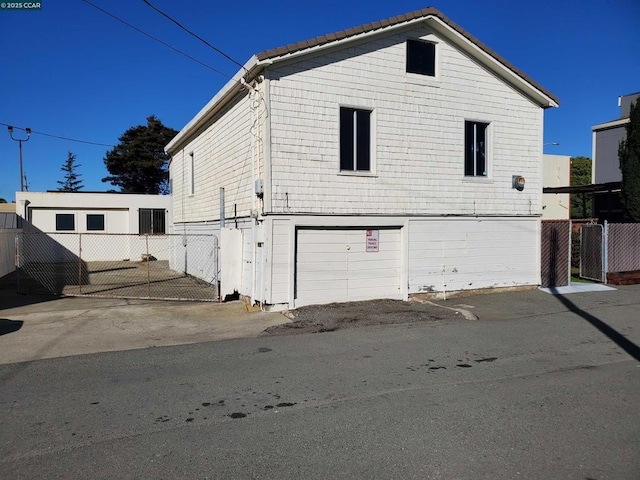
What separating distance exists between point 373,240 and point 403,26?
5142mm

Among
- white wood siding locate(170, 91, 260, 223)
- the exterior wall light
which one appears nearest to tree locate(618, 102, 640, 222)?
the exterior wall light

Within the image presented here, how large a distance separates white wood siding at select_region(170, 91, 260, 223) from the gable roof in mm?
416

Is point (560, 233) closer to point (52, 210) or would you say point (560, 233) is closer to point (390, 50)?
point (390, 50)

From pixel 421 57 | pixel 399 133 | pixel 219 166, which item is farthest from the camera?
pixel 219 166

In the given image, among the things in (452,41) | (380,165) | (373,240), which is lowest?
(373,240)

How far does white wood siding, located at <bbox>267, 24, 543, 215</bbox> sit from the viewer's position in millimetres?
10672

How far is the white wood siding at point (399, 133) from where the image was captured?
10.7m

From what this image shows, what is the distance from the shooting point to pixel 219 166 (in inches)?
551

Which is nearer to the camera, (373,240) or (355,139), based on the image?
(355,139)

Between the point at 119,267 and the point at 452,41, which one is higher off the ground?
the point at 452,41

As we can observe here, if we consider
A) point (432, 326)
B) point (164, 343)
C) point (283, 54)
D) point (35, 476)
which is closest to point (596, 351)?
point (432, 326)

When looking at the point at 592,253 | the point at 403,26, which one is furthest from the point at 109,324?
the point at 592,253

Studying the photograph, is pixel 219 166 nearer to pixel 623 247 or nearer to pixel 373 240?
pixel 373 240

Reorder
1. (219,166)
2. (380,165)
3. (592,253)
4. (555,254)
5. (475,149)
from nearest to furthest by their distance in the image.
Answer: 1. (380,165)
2. (475,149)
3. (219,166)
4. (555,254)
5. (592,253)
